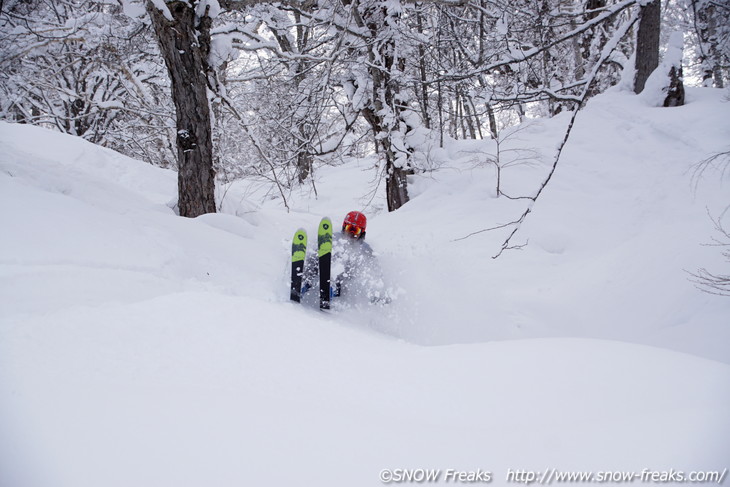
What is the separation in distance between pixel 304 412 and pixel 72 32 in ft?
21.0

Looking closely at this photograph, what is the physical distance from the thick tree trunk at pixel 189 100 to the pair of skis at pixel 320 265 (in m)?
1.68

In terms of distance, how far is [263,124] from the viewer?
6312mm

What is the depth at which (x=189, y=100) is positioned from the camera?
4594 mm

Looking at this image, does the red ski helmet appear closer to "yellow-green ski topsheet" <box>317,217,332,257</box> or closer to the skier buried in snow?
the skier buried in snow

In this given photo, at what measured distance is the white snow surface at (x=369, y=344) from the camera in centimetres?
104

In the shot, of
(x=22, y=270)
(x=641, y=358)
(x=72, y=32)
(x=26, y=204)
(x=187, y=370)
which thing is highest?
(x=72, y=32)

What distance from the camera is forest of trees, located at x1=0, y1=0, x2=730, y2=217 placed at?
12.7ft

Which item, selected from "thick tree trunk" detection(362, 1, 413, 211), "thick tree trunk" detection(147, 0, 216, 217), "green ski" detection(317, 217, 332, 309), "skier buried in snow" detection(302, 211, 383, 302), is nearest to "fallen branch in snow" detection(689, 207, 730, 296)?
"skier buried in snow" detection(302, 211, 383, 302)

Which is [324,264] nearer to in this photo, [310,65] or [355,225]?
[355,225]

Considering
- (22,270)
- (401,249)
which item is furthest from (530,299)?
(22,270)

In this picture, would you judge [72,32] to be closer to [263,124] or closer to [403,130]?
[263,124]

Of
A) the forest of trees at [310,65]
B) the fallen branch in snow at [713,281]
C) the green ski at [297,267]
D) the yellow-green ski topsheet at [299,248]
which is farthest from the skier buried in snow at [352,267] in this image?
the fallen branch in snow at [713,281]

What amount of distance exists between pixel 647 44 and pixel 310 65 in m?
6.26

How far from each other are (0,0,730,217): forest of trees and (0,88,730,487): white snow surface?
4.93 feet
